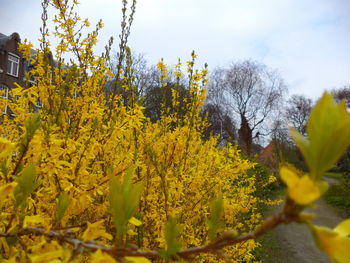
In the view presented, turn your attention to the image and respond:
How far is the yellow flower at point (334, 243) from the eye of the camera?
390 mm

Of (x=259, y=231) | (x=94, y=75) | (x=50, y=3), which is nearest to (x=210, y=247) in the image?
(x=259, y=231)

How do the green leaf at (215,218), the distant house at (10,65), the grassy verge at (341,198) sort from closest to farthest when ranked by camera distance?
the green leaf at (215,218) < the grassy verge at (341,198) < the distant house at (10,65)

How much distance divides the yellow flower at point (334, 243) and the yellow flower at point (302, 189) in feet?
0.16

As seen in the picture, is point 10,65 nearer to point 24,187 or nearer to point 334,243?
point 24,187

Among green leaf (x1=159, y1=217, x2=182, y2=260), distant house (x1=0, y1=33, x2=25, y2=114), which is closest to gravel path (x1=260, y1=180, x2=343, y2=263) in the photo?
green leaf (x1=159, y1=217, x2=182, y2=260)

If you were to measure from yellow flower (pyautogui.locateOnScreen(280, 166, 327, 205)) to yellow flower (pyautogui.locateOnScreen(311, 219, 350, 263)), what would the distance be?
5 cm

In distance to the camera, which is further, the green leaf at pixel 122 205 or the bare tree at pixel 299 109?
the bare tree at pixel 299 109

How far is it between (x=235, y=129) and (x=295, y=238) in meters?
21.5

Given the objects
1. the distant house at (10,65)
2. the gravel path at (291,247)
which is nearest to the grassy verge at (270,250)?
the gravel path at (291,247)

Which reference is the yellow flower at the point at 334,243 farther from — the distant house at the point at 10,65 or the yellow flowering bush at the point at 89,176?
the distant house at the point at 10,65

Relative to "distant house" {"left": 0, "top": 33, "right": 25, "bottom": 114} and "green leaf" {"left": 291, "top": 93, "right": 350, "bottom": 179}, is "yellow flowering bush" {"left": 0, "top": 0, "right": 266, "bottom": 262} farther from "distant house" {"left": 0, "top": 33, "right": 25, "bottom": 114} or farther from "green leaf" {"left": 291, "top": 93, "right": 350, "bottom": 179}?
"distant house" {"left": 0, "top": 33, "right": 25, "bottom": 114}

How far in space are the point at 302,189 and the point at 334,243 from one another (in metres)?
0.09

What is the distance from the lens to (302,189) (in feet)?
1.28

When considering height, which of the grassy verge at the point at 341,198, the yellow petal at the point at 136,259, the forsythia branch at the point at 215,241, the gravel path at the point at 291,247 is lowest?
the gravel path at the point at 291,247
